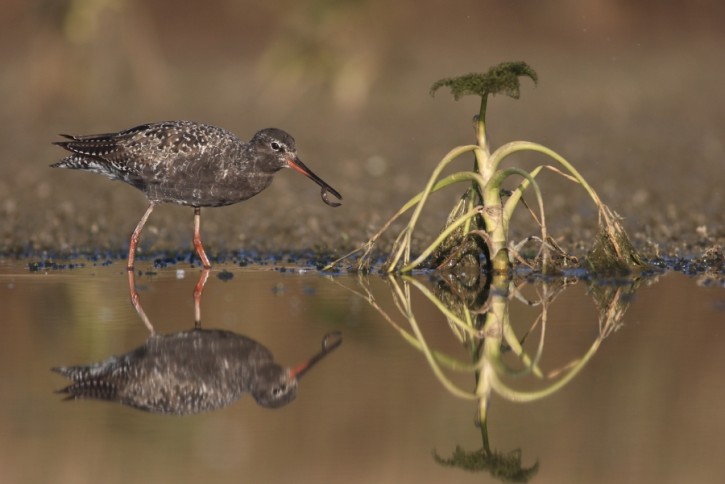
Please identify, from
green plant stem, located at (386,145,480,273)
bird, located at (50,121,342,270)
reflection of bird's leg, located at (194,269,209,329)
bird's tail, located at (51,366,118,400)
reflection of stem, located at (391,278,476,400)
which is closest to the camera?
reflection of stem, located at (391,278,476,400)

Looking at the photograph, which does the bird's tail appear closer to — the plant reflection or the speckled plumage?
Answer: the speckled plumage

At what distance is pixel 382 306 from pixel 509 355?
2.34 m

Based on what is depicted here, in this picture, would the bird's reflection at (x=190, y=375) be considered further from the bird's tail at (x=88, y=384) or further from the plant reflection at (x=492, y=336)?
the plant reflection at (x=492, y=336)

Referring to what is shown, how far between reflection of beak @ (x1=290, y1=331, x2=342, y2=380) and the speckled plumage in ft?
0.15

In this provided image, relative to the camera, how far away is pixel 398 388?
8.28 metres

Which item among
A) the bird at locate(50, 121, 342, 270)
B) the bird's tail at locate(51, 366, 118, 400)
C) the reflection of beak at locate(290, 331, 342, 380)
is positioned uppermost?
the bird at locate(50, 121, 342, 270)

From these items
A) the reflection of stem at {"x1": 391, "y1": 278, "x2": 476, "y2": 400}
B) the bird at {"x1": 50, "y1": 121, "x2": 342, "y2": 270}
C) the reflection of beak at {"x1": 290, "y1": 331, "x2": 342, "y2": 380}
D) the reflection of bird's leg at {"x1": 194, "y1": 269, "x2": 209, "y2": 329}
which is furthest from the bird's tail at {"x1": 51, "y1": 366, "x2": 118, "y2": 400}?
the bird at {"x1": 50, "y1": 121, "x2": 342, "y2": 270}

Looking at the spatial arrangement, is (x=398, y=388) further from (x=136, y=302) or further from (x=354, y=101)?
(x=354, y=101)

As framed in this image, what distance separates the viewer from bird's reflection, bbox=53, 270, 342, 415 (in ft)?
26.9

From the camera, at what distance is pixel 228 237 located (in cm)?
1677

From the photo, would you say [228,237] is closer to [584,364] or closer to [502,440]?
[584,364]

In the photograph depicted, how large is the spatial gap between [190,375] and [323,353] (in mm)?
1055

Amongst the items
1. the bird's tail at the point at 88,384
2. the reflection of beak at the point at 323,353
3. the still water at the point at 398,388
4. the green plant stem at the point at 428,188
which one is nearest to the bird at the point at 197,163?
the green plant stem at the point at 428,188

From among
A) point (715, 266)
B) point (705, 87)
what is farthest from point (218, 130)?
point (705, 87)
